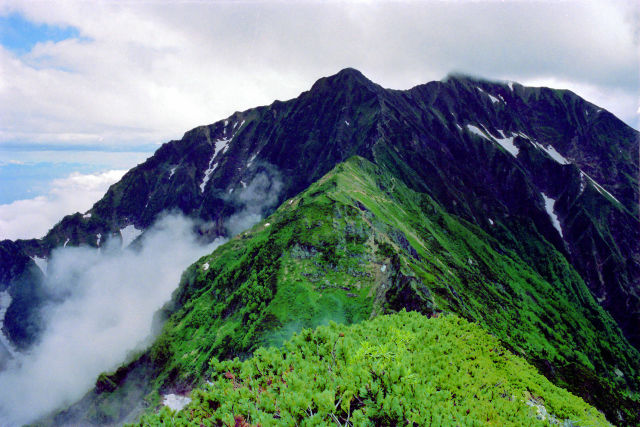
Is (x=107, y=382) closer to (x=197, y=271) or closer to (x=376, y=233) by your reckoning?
(x=197, y=271)

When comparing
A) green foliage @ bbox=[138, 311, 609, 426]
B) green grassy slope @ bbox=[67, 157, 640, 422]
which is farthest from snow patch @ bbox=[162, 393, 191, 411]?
green foliage @ bbox=[138, 311, 609, 426]

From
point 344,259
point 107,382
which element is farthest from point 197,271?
point 344,259

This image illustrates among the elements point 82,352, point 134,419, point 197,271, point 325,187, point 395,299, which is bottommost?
point 82,352

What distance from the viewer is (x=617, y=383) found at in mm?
165875

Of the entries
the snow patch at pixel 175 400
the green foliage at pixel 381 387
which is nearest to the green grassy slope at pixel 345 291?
the snow patch at pixel 175 400

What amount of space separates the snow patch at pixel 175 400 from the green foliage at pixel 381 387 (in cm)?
6183

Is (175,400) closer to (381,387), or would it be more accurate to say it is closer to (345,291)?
(345,291)

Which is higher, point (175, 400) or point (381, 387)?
point (381, 387)

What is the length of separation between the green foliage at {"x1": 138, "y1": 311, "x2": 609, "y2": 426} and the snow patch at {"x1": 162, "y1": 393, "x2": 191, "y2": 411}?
61.8m

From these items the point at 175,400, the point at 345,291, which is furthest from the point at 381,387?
the point at 175,400

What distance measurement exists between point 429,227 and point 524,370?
13951 centimetres

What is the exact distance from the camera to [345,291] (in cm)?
6638

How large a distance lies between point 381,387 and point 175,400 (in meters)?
75.8

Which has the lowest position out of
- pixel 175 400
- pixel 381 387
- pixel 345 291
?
pixel 175 400
